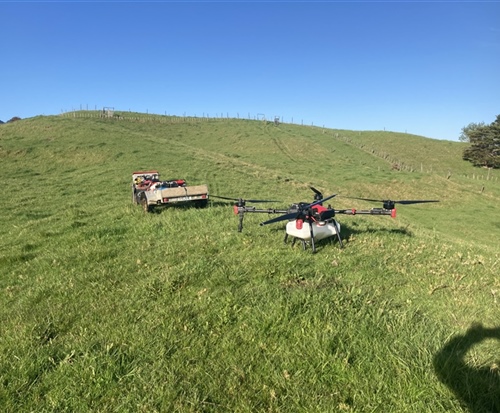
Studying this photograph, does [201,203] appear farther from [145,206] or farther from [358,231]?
[358,231]

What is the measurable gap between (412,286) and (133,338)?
520 centimetres

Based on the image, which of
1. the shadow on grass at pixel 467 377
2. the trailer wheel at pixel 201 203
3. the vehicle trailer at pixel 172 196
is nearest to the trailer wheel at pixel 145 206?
the vehicle trailer at pixel 172 196

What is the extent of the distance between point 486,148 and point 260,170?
176ft

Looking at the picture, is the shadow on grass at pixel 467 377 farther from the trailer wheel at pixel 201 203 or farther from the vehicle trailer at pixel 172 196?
the trailer wheel at pixel 201 203

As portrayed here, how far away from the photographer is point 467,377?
12.4ft

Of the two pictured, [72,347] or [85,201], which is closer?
[72,347]

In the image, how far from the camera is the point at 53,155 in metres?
38.7

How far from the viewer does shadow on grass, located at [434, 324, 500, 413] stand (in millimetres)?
3541

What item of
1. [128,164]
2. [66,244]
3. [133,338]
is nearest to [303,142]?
[128,164]

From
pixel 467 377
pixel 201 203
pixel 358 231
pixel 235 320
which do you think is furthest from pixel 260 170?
pixel 467 377

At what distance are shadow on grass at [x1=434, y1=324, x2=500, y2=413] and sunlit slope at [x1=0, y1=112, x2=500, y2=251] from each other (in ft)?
36.9

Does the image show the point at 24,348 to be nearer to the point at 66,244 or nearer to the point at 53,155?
the point at 66,244

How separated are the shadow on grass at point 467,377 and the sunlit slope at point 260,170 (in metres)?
11.2

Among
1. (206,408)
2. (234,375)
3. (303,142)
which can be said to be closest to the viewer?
(206,408)
